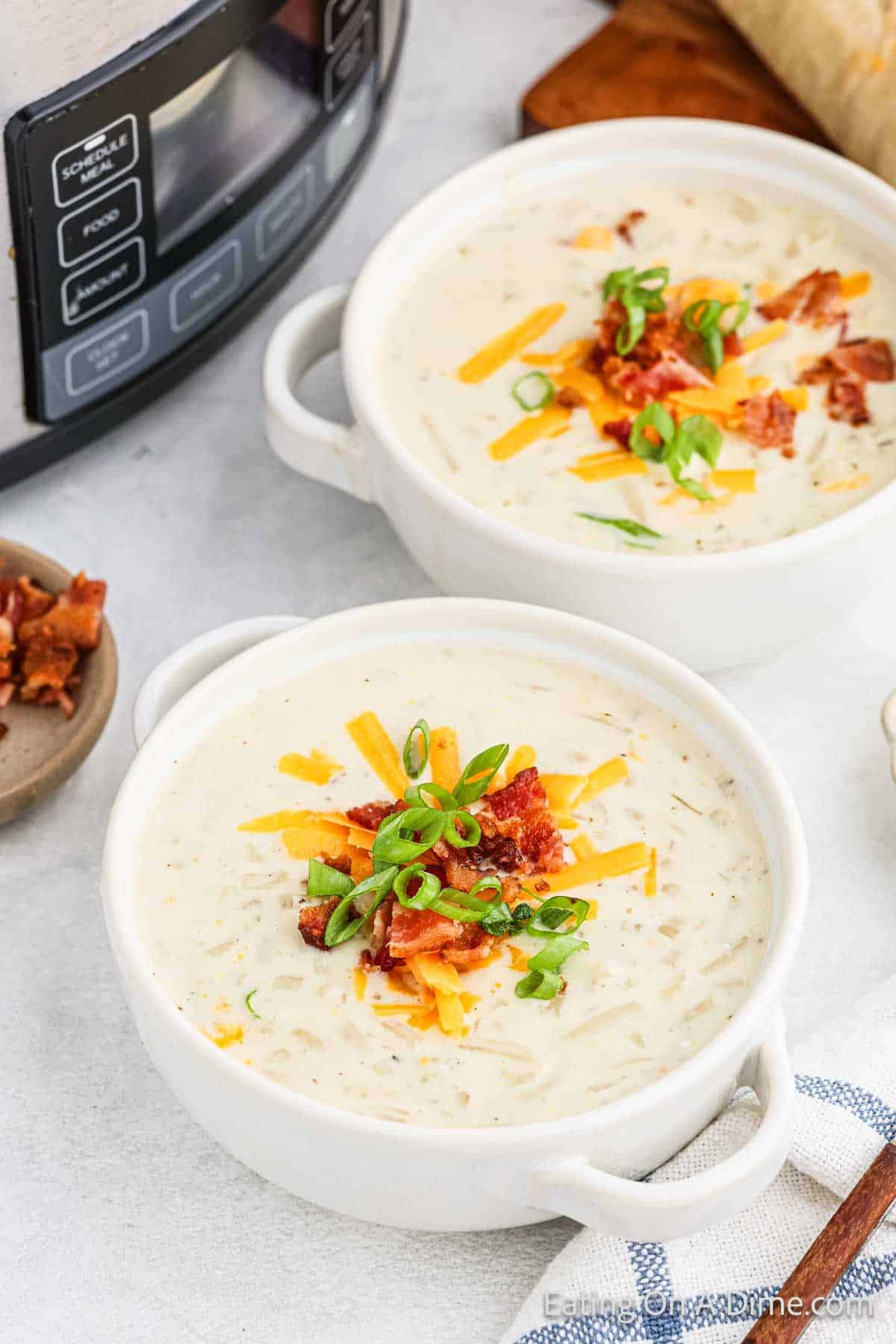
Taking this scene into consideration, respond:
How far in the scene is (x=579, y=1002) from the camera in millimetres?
947

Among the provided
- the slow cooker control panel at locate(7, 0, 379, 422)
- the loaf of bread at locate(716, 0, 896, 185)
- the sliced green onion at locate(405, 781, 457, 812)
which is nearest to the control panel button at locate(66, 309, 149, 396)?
the slow cooker control panel at locate(7, 0, 379, 422)

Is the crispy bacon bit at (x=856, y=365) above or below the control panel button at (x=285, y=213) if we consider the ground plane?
below

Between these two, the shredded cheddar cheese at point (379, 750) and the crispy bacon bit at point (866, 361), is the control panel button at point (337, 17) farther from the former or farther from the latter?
the shredded cheddar cheese at point (379, 750)

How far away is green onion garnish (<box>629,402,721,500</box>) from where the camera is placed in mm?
1218

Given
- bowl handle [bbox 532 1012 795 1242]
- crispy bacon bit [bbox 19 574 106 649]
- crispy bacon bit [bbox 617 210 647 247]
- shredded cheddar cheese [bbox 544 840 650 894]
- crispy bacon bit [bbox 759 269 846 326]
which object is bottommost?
bowl handle [bbox 532 1012 795 1242]

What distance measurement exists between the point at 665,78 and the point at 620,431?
55cm

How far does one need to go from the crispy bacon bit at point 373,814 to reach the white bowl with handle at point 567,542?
0.21 meters

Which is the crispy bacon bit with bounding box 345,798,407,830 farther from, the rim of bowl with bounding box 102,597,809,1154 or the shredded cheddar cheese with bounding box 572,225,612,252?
the shredded cheddar cheese with bounding box 572,225,612,252

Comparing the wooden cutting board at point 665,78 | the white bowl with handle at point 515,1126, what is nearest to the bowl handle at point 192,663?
the white bowl with handle at point 515,1126

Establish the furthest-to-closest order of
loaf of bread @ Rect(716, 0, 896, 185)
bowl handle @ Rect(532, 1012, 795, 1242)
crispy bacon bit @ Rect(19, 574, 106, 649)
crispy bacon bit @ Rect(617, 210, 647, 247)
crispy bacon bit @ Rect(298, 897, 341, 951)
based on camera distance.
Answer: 1. loaf of bread @ Rect(716, 0, 896, 185)
2. crispy bacon bit @ Rect(617, 210, 647, 247)
3. crispy bacon bit @ Rect(19, 574, 106, 649)
4. crispy bacon bit @ Rect(298, 897, 341, 951)
5. bowl handle @ Rect(532, 1012, 795, 1242)

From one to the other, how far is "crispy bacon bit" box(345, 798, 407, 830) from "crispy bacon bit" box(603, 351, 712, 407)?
1.28 feet

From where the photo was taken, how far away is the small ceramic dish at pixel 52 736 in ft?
3.71

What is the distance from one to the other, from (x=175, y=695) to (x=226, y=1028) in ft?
0.85

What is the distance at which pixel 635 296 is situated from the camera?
129 cm
